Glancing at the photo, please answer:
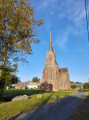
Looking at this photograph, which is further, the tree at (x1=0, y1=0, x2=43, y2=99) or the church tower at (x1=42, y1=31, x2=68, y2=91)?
the church tower at (x1=42, y1=31, x2=68, y2=91)

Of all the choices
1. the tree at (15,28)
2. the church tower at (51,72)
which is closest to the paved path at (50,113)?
the tree at (15,28)

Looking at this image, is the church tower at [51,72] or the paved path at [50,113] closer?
the paved path at [50,113]

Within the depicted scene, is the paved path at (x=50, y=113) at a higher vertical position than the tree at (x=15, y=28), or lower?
lower

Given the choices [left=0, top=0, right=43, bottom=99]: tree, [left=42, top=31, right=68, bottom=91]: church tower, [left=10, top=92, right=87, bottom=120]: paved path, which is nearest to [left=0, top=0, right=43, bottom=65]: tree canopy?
[left=0, top=0, right=43, bottom=99]: tree

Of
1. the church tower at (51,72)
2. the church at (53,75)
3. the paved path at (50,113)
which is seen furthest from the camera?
the church at (53,75)

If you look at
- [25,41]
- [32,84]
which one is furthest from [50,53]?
[32,84]

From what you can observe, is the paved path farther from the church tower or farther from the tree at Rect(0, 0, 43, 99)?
the church tower

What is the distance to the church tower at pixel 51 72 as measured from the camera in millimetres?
50750

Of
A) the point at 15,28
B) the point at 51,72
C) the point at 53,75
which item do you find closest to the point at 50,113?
the point at 15,28

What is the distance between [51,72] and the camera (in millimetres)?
52812

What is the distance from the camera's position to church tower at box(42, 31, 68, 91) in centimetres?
5075

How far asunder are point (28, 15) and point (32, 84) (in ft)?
280

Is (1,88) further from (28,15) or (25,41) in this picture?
(28,15)

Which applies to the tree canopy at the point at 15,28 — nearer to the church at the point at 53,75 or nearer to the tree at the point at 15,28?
the tree at the point at 15,28
